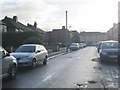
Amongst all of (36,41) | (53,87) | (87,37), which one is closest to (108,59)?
(53,87)

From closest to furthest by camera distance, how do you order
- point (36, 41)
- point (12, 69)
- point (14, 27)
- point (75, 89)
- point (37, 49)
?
point (75, 89), point (12, 69), point (37, 49), point (36, 41), point (14, 27)

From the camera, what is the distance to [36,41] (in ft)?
114

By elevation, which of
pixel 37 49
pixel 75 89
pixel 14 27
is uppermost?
pixel 14 27

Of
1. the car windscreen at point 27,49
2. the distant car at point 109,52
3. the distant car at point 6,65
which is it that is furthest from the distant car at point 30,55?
the distant car at point 109,52

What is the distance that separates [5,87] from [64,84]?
2144 mm

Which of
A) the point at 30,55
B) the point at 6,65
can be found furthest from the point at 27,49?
the point at 6,65

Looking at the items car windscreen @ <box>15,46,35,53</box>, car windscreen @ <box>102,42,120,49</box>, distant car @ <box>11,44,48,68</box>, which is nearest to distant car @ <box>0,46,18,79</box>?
distant car @ <box>11,44,48,68</box>

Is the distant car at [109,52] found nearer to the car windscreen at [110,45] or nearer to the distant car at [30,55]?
the car windscreen at [110,45]

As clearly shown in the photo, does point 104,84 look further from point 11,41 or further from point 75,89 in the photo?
point 11,41

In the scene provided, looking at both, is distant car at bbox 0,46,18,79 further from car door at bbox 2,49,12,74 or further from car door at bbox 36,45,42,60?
car door at bbox 36,45,42,60

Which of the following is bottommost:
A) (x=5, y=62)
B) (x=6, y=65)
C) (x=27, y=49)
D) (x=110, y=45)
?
(x=6, y=65)

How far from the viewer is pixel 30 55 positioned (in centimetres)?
1633

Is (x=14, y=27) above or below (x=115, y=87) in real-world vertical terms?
above

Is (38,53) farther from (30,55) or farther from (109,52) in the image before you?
(109,52)
